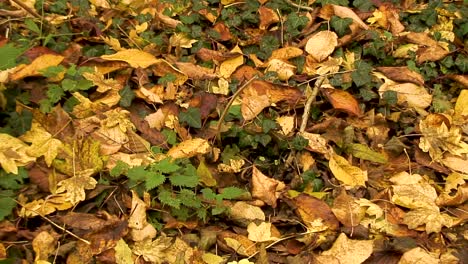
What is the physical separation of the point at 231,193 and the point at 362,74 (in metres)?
0.93

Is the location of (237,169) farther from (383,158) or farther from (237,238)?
(383,158)

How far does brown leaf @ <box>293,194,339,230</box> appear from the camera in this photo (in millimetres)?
2125

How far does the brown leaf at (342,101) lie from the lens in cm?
255

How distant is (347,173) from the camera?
2.31 metres

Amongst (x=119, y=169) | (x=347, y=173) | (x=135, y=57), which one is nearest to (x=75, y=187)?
(x=119, y=169)

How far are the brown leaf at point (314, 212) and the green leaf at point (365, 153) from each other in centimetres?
34

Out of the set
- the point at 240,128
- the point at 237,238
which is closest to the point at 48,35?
the point at 240,128

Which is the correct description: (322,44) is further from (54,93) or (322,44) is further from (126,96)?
(54,93)

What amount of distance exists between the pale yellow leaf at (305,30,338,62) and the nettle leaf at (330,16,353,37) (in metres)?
0.03

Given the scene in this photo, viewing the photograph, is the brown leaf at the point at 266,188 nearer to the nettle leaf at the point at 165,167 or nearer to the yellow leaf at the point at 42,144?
the nettle leaf at the point at 165,167

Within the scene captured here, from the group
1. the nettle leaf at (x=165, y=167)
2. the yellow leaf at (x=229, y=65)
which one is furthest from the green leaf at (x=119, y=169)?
the yellow leaf at (x=229, y=65)

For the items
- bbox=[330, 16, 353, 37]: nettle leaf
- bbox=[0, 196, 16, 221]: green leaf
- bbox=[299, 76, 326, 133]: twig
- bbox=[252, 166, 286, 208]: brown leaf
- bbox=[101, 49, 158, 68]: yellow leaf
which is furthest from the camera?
bbox=[330, 16, 353, 37]: nettle leaf

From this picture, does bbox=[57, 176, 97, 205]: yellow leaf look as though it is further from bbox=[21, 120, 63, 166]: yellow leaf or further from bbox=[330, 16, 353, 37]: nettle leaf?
bbox=[330, 16, 353, 37]: nettle leaf

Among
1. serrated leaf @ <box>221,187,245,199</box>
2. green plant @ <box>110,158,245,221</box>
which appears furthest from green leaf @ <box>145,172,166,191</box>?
serrated leaf @ <box>221,187,245,199</box>
